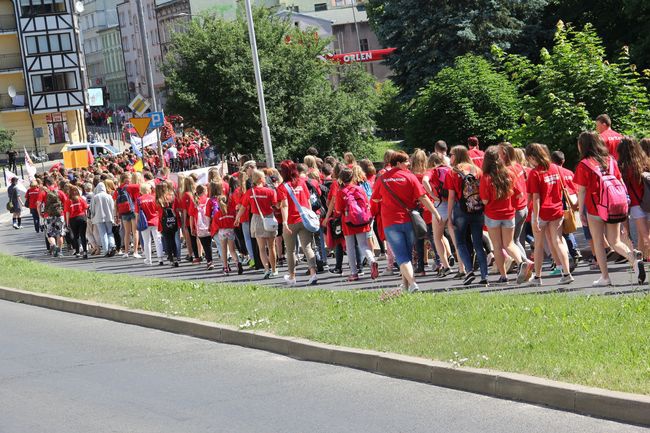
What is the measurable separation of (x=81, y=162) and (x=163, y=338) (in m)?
36.8

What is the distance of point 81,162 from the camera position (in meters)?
49.7

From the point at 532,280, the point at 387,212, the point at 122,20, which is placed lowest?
the point at 532,280

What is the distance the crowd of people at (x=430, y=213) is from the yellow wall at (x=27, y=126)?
227 feet

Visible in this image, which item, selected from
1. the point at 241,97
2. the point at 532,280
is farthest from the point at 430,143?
the point at 532,280

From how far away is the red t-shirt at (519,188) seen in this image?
1512cm

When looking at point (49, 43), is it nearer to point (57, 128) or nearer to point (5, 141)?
point (57, 128)

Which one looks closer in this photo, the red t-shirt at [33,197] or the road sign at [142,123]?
the road sign at [142,123]

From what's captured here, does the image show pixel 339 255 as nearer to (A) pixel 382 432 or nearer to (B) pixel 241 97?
(A) pixel 382 432

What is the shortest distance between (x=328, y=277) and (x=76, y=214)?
10.8m

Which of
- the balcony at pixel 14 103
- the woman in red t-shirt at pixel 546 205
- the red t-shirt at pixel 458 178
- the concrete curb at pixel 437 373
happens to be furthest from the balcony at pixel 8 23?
the woman in red t-shirt at pixel 546 205

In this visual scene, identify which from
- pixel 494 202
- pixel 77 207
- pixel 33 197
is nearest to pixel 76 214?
pixel 77 207

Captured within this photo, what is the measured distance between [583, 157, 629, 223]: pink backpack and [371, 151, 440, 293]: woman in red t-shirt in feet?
7.22

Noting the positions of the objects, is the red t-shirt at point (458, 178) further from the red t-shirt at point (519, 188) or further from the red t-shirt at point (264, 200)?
the red t-shirt at point (264, 200)

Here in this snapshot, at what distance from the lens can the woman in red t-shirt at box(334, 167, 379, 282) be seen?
17.4 metres
